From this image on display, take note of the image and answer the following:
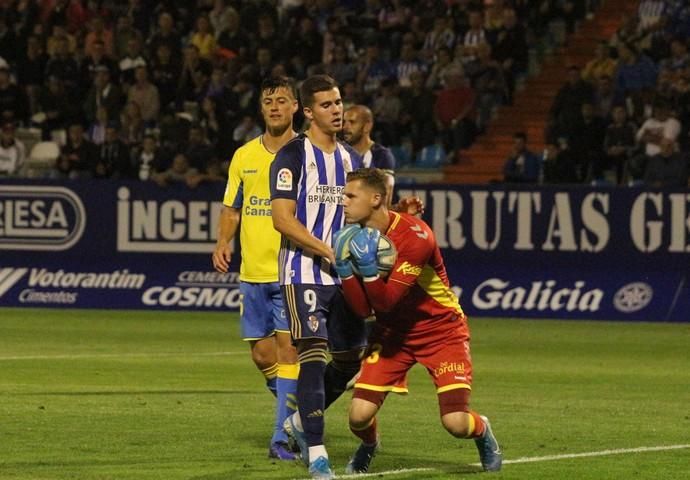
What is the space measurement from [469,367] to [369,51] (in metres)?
19.2

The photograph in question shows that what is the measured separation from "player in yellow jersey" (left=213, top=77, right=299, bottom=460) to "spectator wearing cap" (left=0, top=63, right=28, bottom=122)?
721 inches

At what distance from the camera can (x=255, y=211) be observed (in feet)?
35.4

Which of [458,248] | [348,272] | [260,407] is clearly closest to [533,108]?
[458,248]

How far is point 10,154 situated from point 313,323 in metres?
17.9

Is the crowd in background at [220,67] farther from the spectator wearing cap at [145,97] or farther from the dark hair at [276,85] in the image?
the dark hair at [276,85]

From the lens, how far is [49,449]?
10.1 metres

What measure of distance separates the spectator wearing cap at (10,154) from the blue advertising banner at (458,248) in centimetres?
247

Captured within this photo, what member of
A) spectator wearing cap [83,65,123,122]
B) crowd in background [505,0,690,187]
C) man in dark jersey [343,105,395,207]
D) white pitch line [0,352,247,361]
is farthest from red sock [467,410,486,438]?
spectator wearing cap [83,65,123,122]

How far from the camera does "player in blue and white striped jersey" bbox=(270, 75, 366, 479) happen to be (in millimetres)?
9125

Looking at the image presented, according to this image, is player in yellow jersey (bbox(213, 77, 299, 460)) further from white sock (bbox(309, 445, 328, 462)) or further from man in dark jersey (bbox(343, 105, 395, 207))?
man in dark jersey (bbox(343, 105, 395, 207))

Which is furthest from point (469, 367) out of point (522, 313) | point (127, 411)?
point (522, 313)

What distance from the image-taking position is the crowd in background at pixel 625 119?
23.5 meters

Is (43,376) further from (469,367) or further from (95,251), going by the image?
(95,251)

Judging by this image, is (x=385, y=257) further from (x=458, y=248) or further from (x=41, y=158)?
(x=41, y=158)
